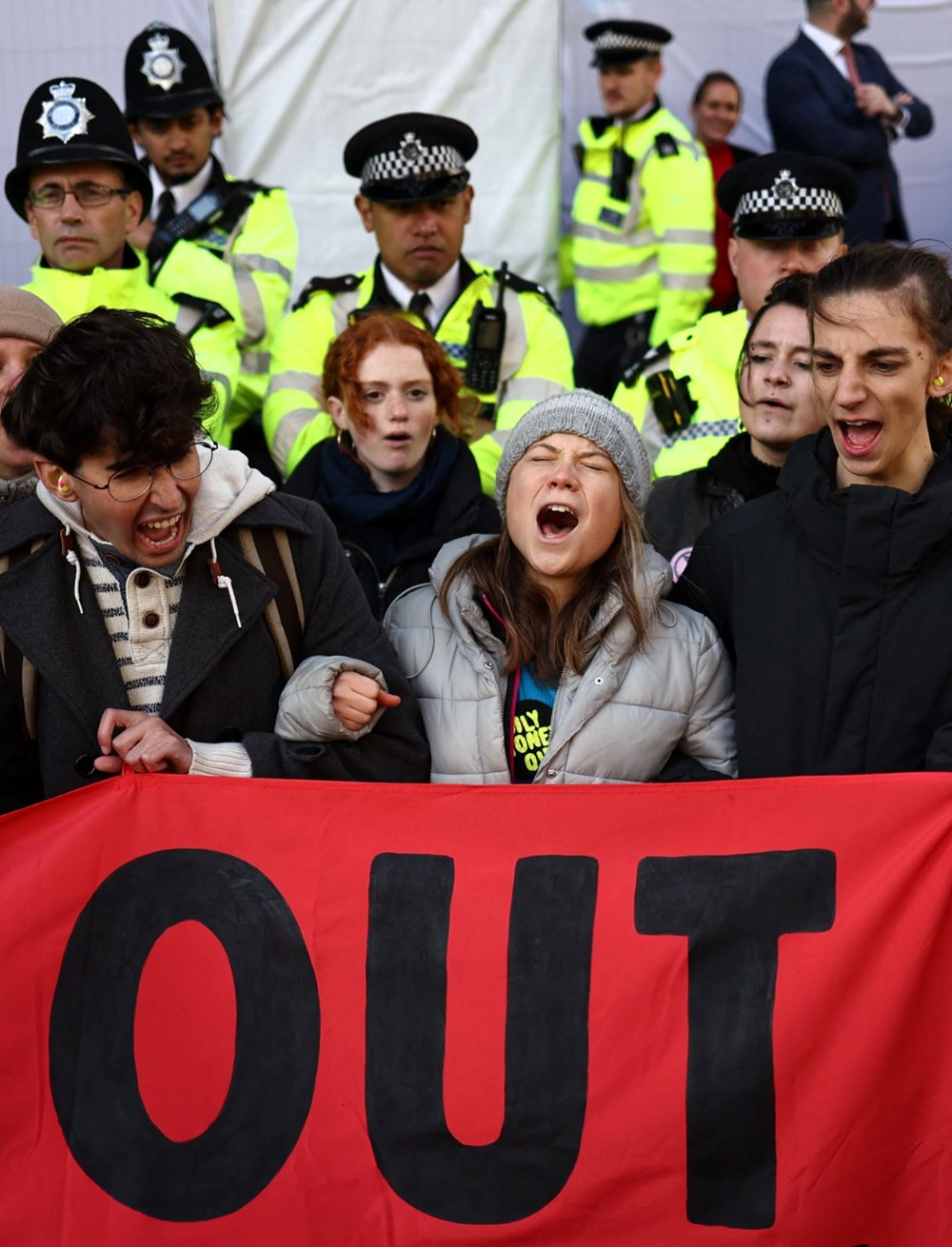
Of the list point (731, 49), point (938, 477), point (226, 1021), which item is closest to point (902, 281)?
point (938, 477)

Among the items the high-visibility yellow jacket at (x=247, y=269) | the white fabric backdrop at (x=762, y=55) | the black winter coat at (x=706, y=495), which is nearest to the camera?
the black winter coat at (x=706, y=495)

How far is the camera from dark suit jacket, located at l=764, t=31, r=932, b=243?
25.7 ft

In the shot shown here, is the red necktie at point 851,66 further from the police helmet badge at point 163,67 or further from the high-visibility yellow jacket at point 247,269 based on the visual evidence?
the police helmet badge at point 163,67

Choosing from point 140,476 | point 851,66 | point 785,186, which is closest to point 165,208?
point 785,186

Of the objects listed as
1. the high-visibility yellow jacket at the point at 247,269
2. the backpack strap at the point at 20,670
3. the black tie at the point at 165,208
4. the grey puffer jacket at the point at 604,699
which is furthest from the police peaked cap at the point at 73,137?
the grey puffer jacket at the point at 604,699

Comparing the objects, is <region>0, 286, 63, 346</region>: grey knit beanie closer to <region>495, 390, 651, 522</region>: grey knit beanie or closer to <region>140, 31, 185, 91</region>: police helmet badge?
<region>495, 390, 651, 522</region>: grey knit beanie

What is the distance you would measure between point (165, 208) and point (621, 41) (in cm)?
243

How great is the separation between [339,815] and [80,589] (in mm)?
685

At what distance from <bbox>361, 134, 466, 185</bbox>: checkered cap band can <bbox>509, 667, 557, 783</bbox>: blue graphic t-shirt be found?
9.17 ft

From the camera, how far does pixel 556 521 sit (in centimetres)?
369

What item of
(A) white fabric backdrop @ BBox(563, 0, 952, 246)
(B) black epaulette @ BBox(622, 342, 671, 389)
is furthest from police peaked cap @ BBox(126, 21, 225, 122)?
(B) black epaulette @ BBox(622, 342, 671, 389)

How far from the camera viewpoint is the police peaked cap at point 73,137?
17.7ft

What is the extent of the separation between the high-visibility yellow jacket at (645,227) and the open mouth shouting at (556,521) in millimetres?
3781

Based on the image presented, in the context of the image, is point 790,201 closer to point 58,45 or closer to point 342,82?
point 342,82
